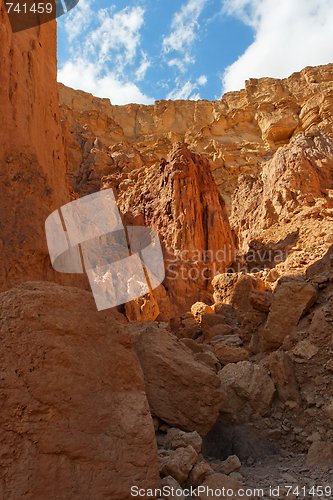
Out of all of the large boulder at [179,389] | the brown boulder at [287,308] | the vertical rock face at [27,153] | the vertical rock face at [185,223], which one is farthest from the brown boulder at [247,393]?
the vertical rock face at [185,223]

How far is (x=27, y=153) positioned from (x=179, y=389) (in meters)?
3.60

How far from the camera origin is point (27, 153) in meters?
5.63

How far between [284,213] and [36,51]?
1167 centimetres

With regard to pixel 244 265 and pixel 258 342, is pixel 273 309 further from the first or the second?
pixel 244 265

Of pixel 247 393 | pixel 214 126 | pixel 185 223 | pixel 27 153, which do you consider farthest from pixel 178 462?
pixel 214 126

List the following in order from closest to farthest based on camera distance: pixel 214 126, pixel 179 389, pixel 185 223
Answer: pixel 179 389 → pixel 185 223 → pixel 214 126

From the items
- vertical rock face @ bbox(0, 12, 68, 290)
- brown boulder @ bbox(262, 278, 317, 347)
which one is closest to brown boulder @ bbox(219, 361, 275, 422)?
brown boulder @ bbox(262, 278, 317, 347)

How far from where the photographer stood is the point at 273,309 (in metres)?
6.30

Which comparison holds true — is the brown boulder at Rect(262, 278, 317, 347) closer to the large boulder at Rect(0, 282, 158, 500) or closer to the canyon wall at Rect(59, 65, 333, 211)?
the large boulder at Rect(0, 282, 158, 500)

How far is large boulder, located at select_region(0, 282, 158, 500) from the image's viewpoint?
100 inches

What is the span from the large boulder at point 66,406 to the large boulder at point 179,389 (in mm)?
1100

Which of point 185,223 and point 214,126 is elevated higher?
point 214,126

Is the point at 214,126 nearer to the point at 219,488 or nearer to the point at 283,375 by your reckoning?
the point at 283,375

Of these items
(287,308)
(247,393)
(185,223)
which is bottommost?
(247,393)
